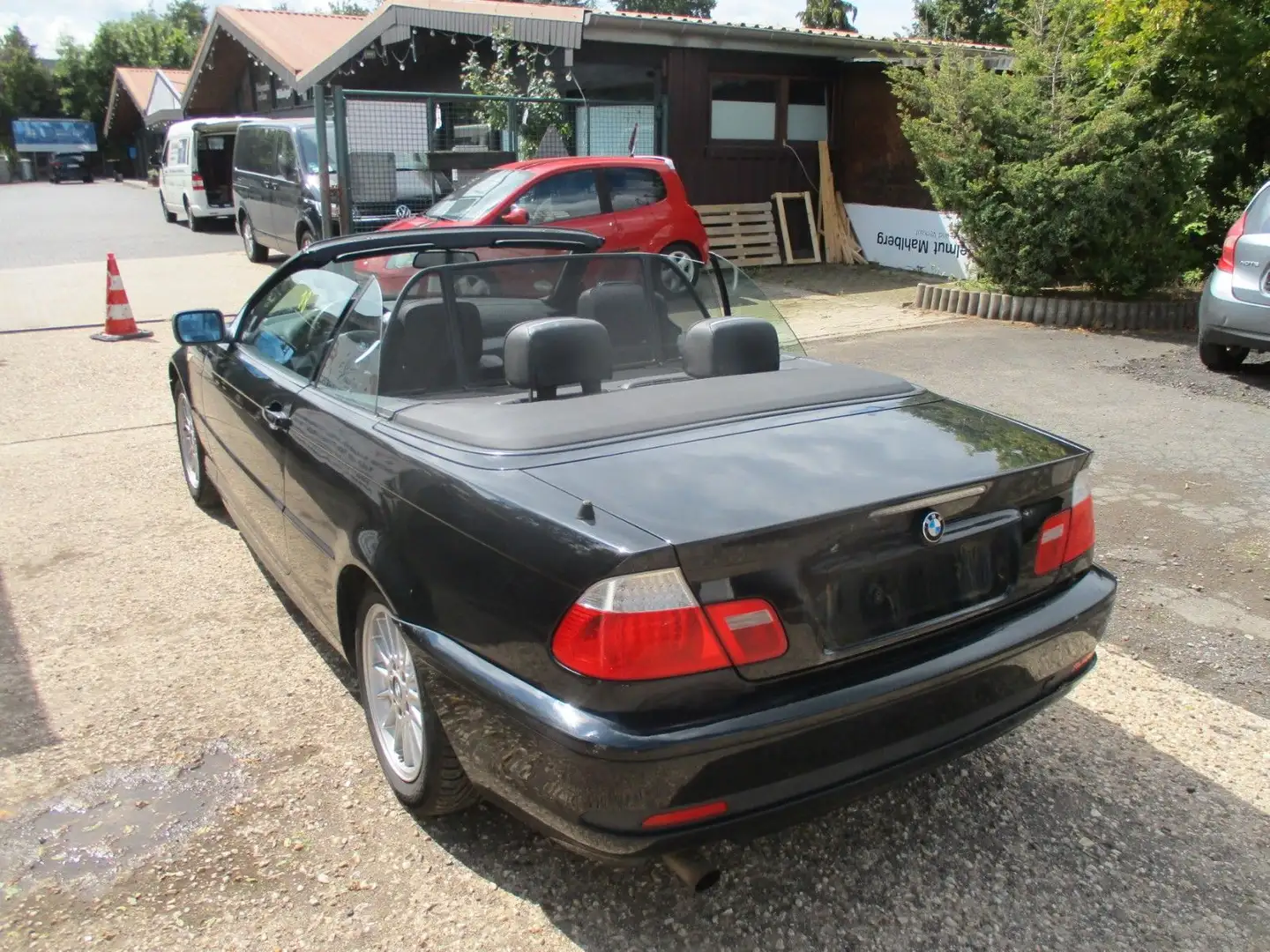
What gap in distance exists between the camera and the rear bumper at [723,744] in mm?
2111

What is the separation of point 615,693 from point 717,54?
1448 cm

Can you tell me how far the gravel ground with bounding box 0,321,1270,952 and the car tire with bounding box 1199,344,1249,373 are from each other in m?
4.38

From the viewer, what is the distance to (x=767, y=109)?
15.8 m

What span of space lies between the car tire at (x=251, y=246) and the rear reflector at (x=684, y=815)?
1590 centimetres

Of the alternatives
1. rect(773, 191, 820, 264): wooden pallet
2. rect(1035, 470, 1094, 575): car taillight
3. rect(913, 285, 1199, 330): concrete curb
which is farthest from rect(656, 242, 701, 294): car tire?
rect(773, 191, 820, 264): wooden pallet

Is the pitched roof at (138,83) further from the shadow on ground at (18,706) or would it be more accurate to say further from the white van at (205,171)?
the shadow on ground at (18,706)

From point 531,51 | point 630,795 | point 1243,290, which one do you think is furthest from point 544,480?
point 531,51

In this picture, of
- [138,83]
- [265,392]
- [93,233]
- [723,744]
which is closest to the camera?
[723,744]

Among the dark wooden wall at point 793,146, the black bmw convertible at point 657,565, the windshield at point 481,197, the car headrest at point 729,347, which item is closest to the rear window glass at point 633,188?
the windshield at point 481,197

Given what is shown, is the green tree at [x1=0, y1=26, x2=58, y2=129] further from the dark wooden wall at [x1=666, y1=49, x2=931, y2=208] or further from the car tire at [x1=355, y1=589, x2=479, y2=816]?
the car tire at [x1=355, y1=589, x2=479, y2=816]

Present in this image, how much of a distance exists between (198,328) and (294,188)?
10.9 meters

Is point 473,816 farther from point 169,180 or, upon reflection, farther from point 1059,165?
point 169,180

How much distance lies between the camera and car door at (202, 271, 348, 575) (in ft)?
11.9

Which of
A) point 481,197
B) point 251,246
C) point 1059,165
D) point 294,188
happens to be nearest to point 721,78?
point 481,197
